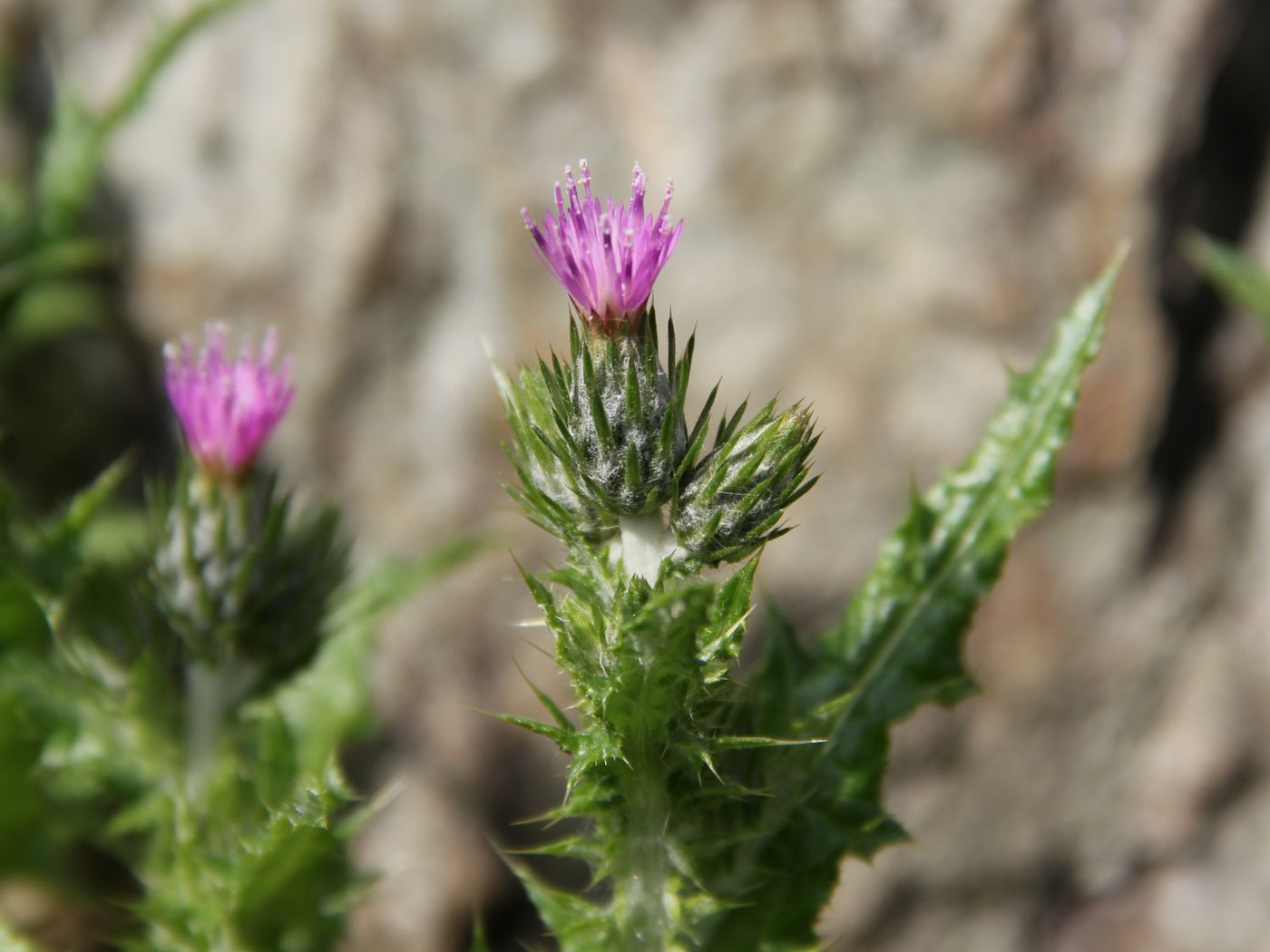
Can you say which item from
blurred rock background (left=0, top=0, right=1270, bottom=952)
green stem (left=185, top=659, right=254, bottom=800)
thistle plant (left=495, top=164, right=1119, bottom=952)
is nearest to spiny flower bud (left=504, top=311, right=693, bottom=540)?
thistle plant (left=495, top=164, right=1119, bottom=952)

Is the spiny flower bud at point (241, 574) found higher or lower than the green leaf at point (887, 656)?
higher

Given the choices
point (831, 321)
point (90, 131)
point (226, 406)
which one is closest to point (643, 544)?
point (226, 406)

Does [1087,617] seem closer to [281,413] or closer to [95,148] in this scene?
[281,413]

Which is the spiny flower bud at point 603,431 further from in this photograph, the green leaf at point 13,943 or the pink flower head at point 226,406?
the green leaf at point 13,943

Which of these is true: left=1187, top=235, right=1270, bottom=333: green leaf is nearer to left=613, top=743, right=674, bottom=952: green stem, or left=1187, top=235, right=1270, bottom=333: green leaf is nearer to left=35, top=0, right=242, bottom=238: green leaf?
left=613, top=743, right=674, bottom=952: green stem

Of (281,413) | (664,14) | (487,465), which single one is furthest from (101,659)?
(664,14)

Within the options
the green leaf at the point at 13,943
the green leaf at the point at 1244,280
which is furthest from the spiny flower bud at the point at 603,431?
the green leaf at the point at 1244,280

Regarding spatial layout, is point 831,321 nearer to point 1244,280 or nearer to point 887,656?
point 1244,280
